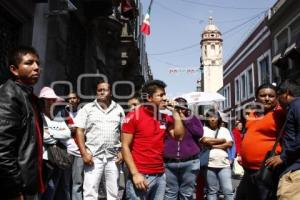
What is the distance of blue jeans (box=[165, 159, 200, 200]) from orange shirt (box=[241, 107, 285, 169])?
2.54 feet

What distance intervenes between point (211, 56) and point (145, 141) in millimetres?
67452

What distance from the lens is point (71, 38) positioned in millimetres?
8844

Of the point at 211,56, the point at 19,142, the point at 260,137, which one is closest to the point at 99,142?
the point at 260,137

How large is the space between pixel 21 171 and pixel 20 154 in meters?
0.11

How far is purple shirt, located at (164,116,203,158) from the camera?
462cm

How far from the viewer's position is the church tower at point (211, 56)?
224ft

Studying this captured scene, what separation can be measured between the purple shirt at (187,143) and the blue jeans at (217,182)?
101 cm

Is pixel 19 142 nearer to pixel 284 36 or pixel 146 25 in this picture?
pixel 146 25

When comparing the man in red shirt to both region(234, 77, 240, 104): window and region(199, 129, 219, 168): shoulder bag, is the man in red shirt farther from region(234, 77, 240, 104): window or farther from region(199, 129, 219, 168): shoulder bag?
region(234, 77, 240, 104): window

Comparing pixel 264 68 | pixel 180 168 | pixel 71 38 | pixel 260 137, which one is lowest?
pixel 180 168

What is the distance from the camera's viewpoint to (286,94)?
371 cm

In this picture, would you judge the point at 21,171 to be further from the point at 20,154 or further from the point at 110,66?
the point at 110,66

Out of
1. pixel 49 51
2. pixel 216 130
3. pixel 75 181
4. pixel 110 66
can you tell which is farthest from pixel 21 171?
pixel 110 66

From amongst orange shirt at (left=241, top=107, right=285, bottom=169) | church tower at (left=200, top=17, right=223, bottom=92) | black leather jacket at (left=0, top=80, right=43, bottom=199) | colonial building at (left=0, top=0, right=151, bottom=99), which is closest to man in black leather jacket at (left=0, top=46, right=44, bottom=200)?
black leather jacket at (left=0, top=80, right=43, bottom=199)
